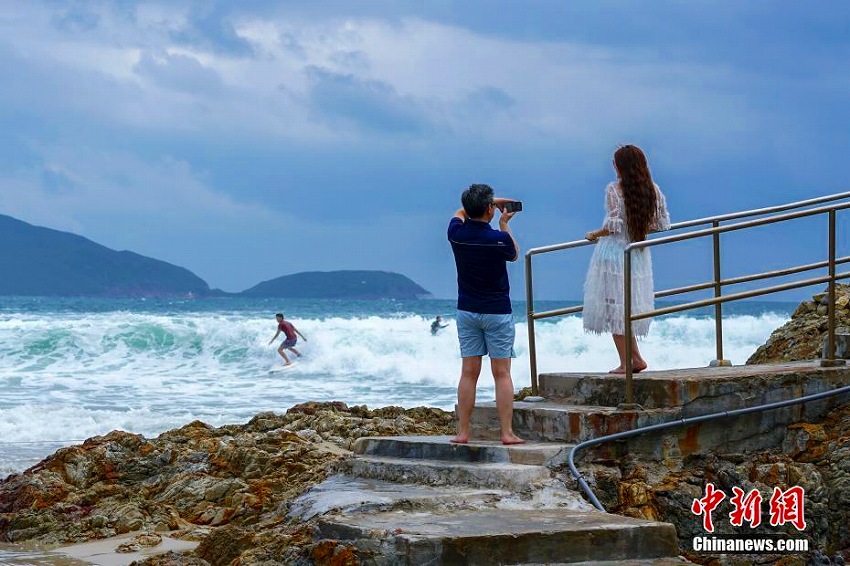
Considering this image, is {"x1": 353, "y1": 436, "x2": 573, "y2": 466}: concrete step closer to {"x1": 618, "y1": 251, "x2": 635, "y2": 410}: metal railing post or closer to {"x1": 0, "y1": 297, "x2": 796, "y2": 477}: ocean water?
{"x1": 618, "y1": 251, "x2": 635, "y2": 410}: metal railing post

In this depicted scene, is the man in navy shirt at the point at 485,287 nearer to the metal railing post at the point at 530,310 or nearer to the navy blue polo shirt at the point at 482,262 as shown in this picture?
the navy blue polo shirt at the point at 482,262

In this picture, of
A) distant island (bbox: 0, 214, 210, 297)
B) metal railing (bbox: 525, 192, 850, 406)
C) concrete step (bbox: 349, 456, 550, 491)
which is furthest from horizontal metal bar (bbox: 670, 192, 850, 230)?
distant island (bbox: 0, 214, 210, 297)

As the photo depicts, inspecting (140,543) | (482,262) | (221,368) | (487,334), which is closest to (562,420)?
(487,334)

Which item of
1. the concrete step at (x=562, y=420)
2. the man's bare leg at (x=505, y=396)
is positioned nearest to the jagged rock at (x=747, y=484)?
the concrete step at (x=562, y=420)

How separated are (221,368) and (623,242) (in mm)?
22373

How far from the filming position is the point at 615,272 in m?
8.05

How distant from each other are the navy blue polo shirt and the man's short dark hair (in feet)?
0.20

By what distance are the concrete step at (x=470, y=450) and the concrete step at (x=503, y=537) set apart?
85cm

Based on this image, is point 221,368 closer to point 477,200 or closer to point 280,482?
point 280,482

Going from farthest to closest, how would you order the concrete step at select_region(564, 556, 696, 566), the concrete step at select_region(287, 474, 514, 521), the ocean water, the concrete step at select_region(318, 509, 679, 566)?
the ocean water < the concrete step at select_region(287, 474, 514, 521) < the concrete step at select_region(564, 556, 696, 566) < the concrete step at select_region(318, 509, 679, 566)

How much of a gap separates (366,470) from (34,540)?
97.0 inches

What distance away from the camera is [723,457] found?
24.5 ft

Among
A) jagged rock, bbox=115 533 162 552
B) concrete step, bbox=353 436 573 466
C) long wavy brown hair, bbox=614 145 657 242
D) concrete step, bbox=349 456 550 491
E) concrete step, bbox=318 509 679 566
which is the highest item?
long wavy brown hair, bbox=614 145 657 242

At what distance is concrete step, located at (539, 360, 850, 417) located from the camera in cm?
738
